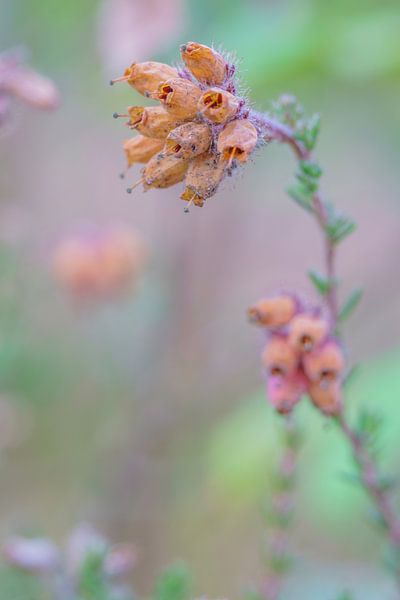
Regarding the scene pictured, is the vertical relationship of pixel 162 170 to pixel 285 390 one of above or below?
above

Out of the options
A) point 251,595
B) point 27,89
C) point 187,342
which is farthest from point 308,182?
point 187,342

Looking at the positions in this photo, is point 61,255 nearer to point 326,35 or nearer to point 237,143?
point 326,35

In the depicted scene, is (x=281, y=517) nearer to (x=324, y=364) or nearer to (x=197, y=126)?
(x=324, y=364)

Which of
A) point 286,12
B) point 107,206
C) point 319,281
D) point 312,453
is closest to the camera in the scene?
point 319,281

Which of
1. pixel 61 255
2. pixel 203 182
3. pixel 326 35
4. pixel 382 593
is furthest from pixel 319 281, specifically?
pixel 61 255

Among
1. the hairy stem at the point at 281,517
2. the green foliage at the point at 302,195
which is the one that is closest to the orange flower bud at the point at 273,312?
the green foliage at the point at 302,195

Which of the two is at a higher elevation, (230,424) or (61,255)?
(61,255)

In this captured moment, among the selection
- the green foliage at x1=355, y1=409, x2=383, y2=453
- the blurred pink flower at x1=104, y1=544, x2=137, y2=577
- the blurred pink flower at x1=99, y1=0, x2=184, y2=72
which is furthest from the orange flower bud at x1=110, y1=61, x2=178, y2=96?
the blurred pink flower at x1=99, y1=0, x2=184, y2=72

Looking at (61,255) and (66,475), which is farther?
(66,475)
